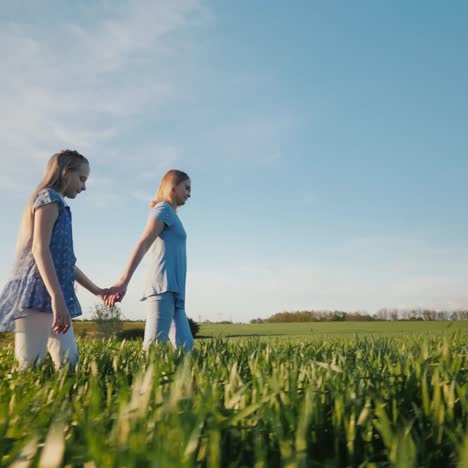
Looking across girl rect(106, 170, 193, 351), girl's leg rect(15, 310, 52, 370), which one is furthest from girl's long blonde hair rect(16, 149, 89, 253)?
girl rect(106, 170, 193, 351)

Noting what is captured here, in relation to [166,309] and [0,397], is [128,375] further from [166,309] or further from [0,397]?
[166,309]

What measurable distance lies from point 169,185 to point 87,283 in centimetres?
151

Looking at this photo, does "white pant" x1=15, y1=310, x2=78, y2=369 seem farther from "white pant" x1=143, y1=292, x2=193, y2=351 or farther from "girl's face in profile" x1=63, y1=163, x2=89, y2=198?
"white pant" x1=143, y1=292, x2=193, y2=351

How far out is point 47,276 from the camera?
4.04m

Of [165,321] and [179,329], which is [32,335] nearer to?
[165,321]

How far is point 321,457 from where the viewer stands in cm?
179

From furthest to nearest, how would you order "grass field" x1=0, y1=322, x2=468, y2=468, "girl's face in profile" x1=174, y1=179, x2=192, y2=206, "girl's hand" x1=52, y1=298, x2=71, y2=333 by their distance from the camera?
"girl's face in profile" x1=174, y1=179, x2=192, y2=206 < "girl's hand" x1=52, y1=298, x2=71, y2=333 < "grass field" x1=0, y1=322, x2=468, y2=468

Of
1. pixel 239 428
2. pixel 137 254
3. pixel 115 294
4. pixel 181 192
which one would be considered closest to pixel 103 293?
pixel 115 294

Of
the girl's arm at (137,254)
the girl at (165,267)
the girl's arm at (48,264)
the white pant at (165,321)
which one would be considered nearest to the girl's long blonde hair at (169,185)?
the girl at (165,267)

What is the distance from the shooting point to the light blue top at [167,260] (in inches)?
225

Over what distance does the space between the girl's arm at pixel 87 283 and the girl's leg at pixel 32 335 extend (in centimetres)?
92

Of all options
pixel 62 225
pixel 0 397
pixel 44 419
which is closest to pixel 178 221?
pixel 62 225

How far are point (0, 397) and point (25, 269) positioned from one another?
2.12 m

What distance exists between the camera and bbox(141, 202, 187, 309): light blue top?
5.70m
